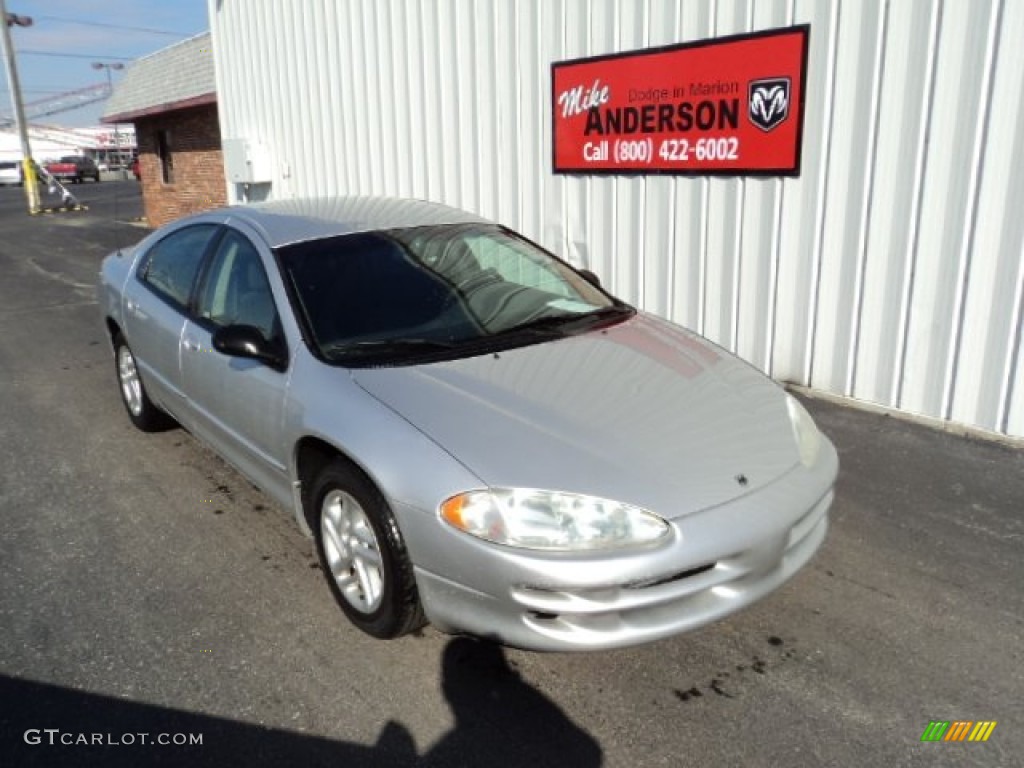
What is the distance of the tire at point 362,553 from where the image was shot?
2680mm

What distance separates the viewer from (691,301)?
21.0 ft

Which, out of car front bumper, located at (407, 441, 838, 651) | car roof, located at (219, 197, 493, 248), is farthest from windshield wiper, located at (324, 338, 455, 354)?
car front bumper, located at (407, 441, 838, 651)

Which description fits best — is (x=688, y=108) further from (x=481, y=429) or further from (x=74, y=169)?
(x=74, y=169)

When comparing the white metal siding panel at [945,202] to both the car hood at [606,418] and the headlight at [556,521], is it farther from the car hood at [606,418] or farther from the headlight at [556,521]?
the headlight at [556,521]

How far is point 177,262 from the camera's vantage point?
4.50 meters

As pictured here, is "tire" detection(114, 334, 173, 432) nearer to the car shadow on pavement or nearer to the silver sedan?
the silver sedan

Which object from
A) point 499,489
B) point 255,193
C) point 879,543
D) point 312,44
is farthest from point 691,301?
point 255,193

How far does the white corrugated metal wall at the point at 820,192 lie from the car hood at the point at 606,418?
2240 mm

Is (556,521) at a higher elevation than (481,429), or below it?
below

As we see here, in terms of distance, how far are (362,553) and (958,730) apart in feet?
6.46

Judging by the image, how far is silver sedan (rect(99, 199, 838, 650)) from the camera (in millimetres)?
2404

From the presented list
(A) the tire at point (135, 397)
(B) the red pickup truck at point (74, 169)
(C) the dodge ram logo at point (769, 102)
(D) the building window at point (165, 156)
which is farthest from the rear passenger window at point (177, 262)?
(B) the red pickup truck at point (74, 169)

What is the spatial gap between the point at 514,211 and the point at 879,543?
5182 millimetres

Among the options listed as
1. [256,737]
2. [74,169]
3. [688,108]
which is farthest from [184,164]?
[74,169]
